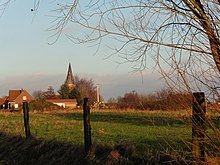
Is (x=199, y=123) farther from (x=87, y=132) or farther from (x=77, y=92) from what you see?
(x=77, y=92)

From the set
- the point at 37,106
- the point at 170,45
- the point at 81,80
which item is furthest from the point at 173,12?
the point at 81,80

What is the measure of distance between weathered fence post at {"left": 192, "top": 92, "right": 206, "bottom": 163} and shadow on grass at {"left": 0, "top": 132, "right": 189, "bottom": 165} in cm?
262

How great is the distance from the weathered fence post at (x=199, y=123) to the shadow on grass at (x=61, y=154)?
262 cm

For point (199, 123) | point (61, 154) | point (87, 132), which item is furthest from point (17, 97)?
point (199, 123)

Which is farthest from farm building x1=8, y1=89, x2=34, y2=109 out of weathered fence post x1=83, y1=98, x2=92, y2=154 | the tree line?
weathered fence post x1=83, y1=98, x2=92, y2=154

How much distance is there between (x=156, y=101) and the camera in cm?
384

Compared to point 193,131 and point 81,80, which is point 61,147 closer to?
point 193,131

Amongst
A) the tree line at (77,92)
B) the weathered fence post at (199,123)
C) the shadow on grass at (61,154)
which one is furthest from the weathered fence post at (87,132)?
the tree line at (77,92)

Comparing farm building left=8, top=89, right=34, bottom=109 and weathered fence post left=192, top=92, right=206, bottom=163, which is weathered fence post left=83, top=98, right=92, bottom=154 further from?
farm building left=8, top=89, right=34, bottom=109

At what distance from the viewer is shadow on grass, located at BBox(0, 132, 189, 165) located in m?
7.86

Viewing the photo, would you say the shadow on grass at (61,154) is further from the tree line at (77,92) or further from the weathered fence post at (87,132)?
the tree line at (77,92)

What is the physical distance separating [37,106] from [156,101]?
5948 centimetres

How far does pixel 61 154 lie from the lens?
1004cm

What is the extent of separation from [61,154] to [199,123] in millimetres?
6873
